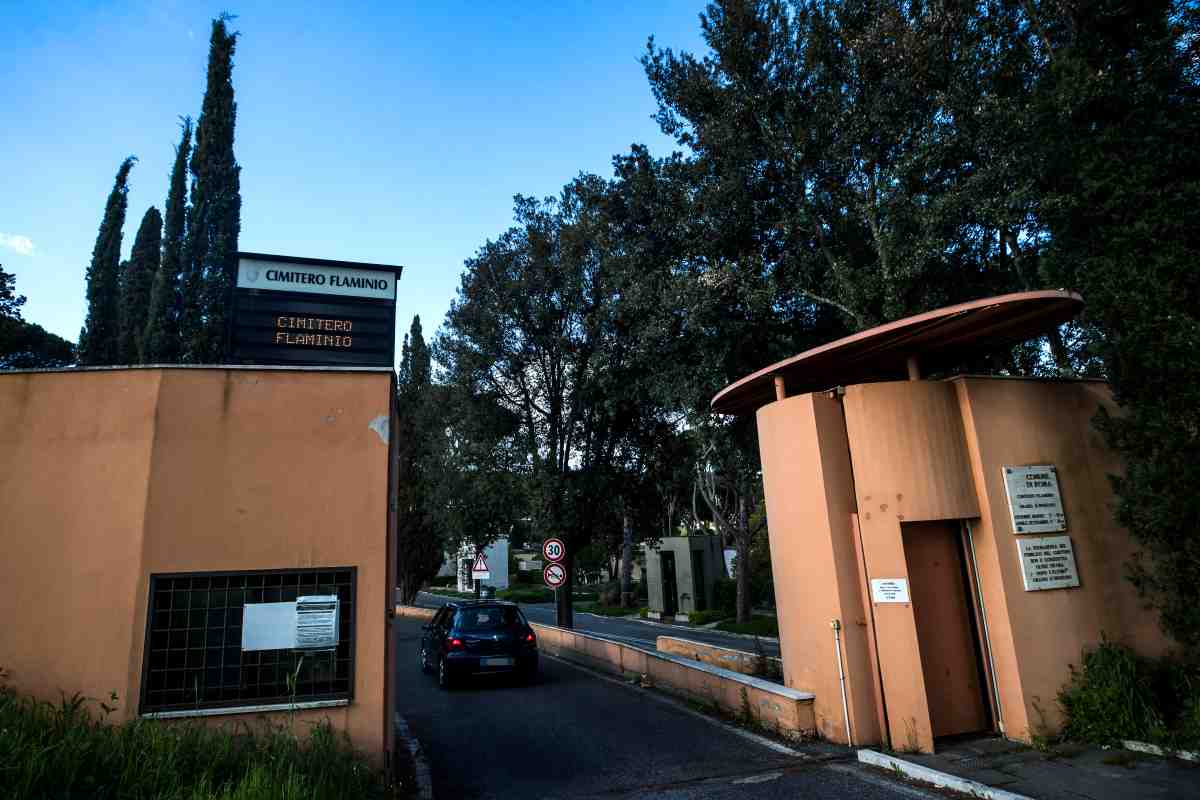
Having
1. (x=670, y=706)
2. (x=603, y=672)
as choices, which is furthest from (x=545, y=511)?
(x=670, y=706)

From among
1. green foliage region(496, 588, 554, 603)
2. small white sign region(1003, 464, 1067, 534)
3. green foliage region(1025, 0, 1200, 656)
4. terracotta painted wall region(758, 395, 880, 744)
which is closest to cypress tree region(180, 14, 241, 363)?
terracotta painted wall region(758, 395, 880, 744)

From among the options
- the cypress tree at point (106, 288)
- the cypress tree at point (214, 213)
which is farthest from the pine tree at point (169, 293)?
the cypress tree at point (106, 288)

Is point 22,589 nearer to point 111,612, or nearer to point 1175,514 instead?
point 111,612

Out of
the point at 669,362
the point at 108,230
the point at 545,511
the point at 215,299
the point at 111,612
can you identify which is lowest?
the point at 111,612

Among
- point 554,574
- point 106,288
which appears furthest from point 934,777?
point 106,288

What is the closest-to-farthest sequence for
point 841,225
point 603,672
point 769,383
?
point 769,383
point 841,225
point 603,672

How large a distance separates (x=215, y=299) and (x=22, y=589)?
49.3 feet

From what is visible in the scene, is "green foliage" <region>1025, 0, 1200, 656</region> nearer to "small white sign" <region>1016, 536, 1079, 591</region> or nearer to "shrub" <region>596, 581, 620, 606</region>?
"small white sign" <region>1016, 536, 1079, 591</region>

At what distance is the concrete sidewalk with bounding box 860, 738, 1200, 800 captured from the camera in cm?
539

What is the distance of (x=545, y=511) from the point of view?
1728 cm

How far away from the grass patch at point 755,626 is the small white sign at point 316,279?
16.6m

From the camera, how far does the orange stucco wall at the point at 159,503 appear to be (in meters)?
5.71

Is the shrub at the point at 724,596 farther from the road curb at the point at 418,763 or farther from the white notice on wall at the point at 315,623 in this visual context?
the white notice on wall at the point at 315,623

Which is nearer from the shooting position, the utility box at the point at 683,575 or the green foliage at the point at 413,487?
the green foliage at the point at 413,487
